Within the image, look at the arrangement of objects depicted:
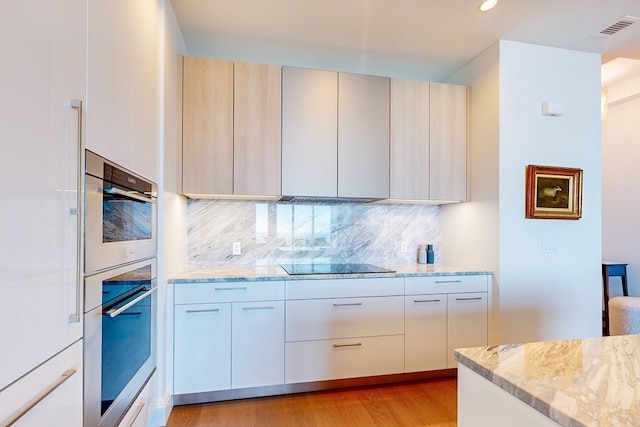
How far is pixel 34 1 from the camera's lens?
83 cm

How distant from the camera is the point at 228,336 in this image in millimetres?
2219

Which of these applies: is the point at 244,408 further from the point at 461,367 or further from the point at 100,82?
the point at 100,82

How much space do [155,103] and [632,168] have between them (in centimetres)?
506

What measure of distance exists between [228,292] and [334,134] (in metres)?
1.45

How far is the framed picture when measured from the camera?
2.61 metres

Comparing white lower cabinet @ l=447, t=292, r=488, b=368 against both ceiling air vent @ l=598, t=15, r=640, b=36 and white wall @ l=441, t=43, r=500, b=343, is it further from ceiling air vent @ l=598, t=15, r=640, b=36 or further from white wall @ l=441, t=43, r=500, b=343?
ceiling air vent @ l=598, t=15, r=640, b=36

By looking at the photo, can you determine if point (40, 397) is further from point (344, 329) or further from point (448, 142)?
point (448, 142)

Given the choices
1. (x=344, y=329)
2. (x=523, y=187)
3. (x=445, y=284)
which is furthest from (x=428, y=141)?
(x=344, y=329)

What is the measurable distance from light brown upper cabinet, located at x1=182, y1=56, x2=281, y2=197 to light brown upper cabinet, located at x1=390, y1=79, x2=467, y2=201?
1.02 meters

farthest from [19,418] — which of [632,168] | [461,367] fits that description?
[632,168]

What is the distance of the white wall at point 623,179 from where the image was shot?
3810 mm

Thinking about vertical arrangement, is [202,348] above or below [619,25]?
below

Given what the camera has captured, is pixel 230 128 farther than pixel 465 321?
No

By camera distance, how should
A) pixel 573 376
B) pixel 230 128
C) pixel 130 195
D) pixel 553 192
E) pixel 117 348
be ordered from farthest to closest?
pixel 553 192
pixel 230 128
pixel 130 195
pixel 117 348
pixel 573 376
